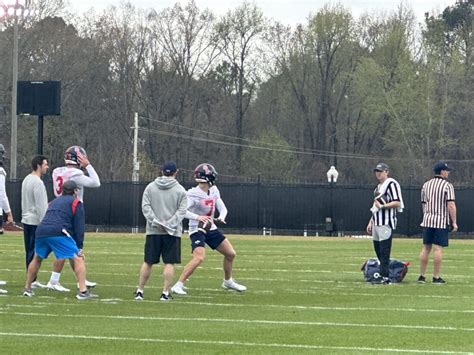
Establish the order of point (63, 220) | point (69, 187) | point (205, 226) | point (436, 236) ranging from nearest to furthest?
point (63, 220)
point (69, 187)
point (205, 226)
point (436, 236)

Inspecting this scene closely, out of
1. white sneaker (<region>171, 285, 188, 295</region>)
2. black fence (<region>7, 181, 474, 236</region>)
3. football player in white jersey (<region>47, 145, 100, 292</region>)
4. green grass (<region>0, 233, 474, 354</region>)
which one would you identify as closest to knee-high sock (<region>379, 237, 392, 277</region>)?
green grass (<region>0, 233, 474, 354</region>)

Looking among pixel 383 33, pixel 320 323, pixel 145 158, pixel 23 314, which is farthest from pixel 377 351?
pixel 383 33

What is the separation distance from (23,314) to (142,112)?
6227cm

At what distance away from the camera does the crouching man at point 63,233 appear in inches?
700

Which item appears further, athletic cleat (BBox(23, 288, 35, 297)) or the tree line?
the tree line

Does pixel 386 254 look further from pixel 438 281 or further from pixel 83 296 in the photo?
pixel 83 296

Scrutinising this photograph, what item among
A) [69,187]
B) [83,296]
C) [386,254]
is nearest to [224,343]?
[83,296]

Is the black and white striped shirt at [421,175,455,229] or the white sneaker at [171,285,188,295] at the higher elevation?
the black and white striped shirt at [421,175,455,229]

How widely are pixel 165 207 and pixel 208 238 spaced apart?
5.88 ft

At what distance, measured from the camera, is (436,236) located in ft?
68.7

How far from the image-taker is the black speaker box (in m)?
41.2

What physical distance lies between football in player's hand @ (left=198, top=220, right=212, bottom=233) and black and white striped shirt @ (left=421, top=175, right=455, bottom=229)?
3.93 meters

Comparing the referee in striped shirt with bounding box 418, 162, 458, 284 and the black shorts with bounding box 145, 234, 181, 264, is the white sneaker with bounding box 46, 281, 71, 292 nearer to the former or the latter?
the black shorts with bounding box 145, 234, 181, 264

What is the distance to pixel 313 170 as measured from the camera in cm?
7956
